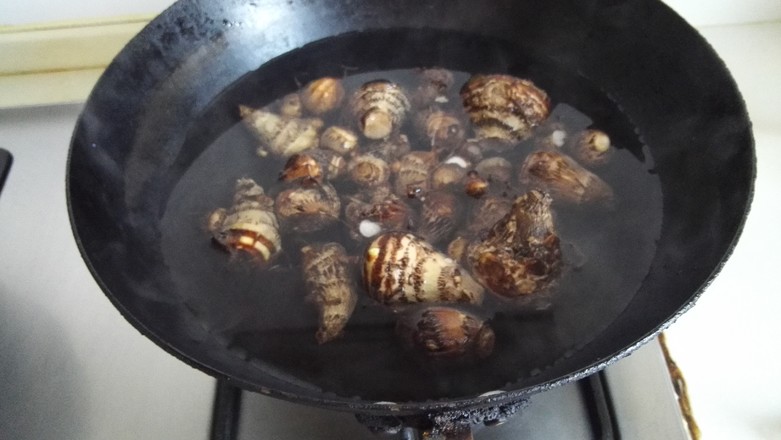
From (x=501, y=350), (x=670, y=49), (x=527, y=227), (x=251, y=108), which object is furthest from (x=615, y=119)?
(x=251, y=108)

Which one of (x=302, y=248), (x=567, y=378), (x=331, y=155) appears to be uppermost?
(x=331, y=155)

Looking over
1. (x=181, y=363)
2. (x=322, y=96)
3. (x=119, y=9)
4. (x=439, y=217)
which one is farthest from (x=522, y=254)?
(x=119, y=9)

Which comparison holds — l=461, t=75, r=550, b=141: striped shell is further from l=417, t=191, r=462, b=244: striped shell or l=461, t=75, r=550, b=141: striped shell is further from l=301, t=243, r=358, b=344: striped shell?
l=301, t=243, r=358, b=344: striped shell

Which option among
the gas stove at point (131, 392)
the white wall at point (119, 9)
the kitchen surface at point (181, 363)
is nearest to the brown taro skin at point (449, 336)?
the gas stove at point (131, 392)

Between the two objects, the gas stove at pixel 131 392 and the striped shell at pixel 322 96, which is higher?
the striped shell at pixel 322 96

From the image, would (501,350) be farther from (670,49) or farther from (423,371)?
(670,49)

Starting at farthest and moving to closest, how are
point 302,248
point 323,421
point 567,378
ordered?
1. point 323,421
2. point 302,248
3. point 567,378

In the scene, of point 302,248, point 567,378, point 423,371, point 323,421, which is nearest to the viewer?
point 567,378

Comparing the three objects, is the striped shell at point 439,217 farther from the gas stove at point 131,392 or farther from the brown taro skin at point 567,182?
the gas stove at point 131,392
